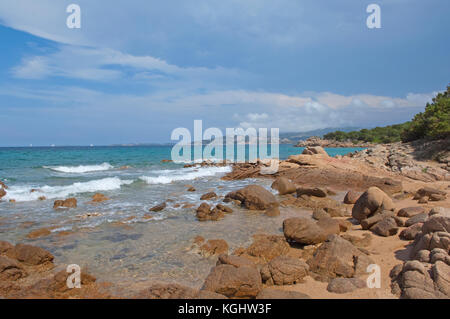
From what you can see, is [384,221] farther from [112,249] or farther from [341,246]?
[112,249]

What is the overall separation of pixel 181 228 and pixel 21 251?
13.9ft

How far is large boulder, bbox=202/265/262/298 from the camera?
4.63 metres

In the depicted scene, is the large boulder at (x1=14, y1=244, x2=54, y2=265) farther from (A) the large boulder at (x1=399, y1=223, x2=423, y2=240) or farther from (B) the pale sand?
(A) the large boulder at (x1=399, y1=223, x2=423, y2=240)

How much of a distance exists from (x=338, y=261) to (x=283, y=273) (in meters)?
1.20

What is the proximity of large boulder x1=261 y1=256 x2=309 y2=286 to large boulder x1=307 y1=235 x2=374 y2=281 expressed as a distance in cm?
35

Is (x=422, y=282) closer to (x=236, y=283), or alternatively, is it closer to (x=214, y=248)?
(x=236, y=283)

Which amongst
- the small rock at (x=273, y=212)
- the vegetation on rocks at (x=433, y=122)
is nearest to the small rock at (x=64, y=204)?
the small rock at (x=273, y=212)

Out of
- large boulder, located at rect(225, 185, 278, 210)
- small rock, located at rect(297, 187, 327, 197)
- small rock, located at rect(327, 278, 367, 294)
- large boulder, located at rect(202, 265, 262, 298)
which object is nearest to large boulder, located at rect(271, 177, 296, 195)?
small rock, located at rect(297, 187, 327, 197)

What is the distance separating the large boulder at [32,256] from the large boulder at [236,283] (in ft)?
13.1

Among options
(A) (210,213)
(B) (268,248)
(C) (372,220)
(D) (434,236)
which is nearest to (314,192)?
(C) (372,220)

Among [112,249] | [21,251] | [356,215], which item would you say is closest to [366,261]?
[356,215]

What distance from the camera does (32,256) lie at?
610 centimetres

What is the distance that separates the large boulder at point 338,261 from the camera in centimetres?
527

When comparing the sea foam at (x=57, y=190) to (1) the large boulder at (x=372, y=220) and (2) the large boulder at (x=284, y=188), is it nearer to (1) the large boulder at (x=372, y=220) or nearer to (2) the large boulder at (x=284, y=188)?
(2) the large boulder at (x=284, y=188)
